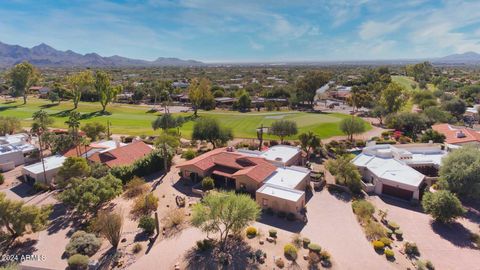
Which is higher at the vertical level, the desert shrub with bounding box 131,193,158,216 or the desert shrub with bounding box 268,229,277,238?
the desert shrub with bounding box 131,193,158,216

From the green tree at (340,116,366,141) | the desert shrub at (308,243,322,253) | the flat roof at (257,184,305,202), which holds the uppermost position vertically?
the green tree at (340,116,366,141)

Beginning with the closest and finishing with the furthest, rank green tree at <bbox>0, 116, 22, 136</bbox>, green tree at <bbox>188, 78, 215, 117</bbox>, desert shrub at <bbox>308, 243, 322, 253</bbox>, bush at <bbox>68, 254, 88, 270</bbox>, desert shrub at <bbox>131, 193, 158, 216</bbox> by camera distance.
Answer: bush at <bbox>68, 254, 88, 270</bbox>
desert shrub at <bbox>308, 243, 322, 253</bbox>
desert shrub at <bbox>131, 193, 158, 216</bbox>
green tree at <bbox>0, 116, 22, 136</bbox>
green tree at <bbox>188, 78, 215, 117</bbox>

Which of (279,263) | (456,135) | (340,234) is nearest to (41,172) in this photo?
(279,263)

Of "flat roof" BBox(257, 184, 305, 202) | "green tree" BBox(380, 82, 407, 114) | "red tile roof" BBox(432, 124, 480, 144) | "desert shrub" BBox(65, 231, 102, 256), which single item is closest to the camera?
"desert shrub" BBox(65, 231, 102, 256)

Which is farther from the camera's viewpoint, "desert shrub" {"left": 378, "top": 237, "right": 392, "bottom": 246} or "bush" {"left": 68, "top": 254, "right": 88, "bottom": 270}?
"desert shrub" {"left": 378, "top": 237, "right": 392, "bottom": 246}

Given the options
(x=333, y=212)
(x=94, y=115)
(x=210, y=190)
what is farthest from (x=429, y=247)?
(x=94, y=115)

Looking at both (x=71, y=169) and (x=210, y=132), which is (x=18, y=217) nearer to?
(x=71, y=169)

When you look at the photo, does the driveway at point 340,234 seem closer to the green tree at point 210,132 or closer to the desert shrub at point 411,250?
the desert shrub at point 411,250

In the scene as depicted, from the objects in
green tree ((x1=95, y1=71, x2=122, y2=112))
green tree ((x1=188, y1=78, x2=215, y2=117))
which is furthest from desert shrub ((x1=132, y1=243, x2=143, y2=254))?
green tree ((x1=95, y1=71, x2=122, y2=112))

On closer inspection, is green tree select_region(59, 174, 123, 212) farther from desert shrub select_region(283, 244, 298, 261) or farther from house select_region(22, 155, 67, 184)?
desert shrub select_region(283, 244, 298, 261)
